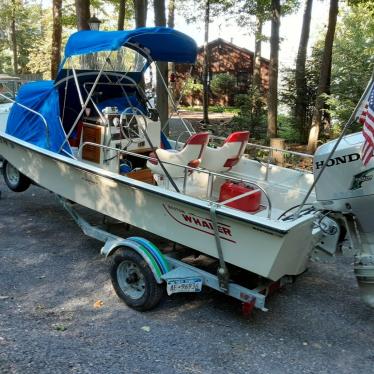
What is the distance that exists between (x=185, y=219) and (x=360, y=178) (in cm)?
152

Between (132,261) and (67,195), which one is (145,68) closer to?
(67,195)

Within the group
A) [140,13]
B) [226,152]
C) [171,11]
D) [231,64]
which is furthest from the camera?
[231,64]

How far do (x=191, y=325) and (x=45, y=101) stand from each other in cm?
350

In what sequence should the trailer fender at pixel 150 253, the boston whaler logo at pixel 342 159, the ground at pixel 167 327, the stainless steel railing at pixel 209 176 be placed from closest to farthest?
the ground at pixel 167 327, the boston whaler logo at pixel 342 159, the stainless steel railing at pixel 209 176, the trailer fender at pixel 150 253

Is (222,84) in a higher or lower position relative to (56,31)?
lower

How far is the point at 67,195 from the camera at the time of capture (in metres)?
5.34

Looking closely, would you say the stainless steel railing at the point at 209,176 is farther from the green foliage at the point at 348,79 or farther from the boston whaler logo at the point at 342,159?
the green foliage at the point at 348,79

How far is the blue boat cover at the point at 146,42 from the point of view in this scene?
186 inches

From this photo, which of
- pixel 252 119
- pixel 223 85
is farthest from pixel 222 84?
pixel 252 119

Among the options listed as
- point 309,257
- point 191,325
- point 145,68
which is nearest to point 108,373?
point 191,325

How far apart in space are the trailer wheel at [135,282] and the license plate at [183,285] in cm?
17

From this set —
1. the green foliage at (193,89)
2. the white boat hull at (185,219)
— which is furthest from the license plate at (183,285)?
the green foliage at (193,89)

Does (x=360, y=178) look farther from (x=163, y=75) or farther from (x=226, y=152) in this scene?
(x=163, y=75)

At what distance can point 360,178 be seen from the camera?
3.55 metres
